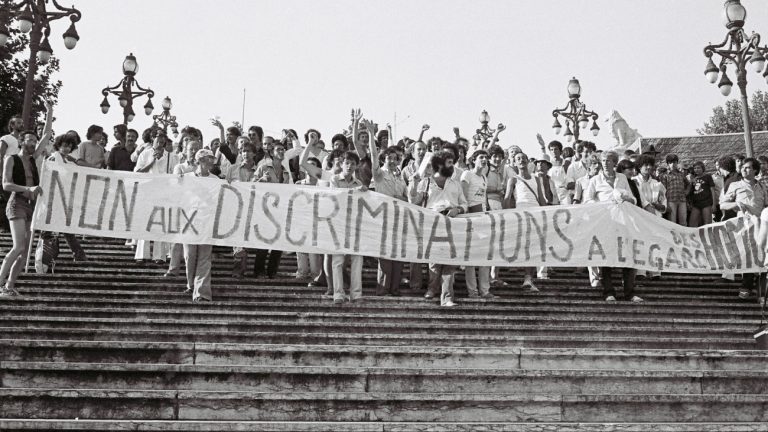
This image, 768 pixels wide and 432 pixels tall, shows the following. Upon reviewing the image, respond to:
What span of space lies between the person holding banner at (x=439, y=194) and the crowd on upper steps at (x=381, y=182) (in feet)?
0.04

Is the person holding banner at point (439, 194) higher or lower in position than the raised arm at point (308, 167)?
lower

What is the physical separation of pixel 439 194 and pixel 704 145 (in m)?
29.5

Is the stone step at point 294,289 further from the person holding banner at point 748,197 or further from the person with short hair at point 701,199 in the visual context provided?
the person with short hair at point 701,199

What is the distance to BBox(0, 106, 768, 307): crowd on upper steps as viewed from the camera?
9.03 m

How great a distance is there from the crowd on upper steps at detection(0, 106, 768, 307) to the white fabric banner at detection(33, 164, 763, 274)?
20 cm

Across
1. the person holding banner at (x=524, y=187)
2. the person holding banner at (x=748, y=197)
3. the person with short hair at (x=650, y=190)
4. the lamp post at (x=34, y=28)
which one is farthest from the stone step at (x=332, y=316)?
the lamp post at (x=34, y=28)

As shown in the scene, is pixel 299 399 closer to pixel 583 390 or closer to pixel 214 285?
pixel 583 390

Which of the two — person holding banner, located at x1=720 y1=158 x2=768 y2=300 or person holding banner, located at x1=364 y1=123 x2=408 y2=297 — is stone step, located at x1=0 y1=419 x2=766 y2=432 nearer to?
person holding banner, located at x1=364 y1=123 x2=408 y2=297

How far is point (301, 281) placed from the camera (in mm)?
9805

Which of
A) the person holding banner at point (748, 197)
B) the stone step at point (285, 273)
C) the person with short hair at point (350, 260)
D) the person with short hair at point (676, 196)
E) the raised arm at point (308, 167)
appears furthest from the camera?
the person with short hair at point (676, 196)

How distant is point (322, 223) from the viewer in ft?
31.3

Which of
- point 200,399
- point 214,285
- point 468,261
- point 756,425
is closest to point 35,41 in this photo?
point 214,285

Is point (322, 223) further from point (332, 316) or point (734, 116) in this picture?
point (734, 116)

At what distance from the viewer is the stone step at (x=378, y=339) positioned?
717 centimetres
